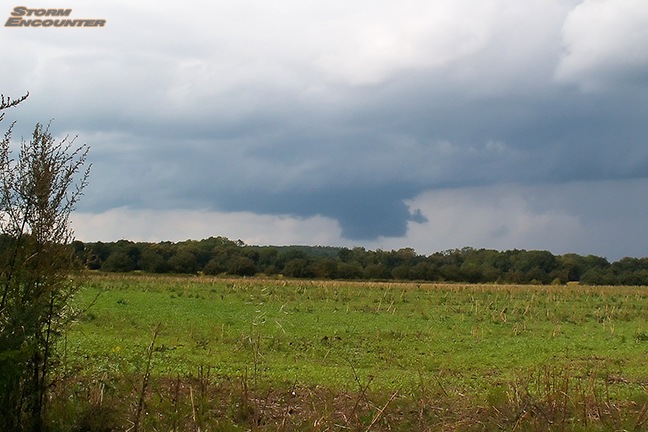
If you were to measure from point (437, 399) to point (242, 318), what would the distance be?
19.6 metres

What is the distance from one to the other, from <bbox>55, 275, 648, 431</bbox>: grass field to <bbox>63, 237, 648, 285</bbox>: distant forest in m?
47.5

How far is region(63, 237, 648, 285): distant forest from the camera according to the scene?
92.8 m

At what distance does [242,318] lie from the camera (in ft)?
95.1

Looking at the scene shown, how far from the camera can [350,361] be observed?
18.3m

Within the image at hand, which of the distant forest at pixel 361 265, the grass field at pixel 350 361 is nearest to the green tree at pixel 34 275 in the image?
the grass field at pixel 350 361

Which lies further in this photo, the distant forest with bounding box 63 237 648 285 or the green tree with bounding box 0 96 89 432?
the distant forest with bounding box 63 237 648 285

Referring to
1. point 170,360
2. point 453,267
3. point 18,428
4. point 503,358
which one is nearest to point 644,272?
point 453,267

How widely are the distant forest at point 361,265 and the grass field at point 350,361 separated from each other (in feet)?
156

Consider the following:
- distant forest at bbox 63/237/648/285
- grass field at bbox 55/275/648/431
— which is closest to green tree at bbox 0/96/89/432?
grass field at bbox 55/275/648/431

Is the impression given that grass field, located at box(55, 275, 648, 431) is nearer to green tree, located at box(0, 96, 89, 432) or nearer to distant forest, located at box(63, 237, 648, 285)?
green tree, located at box(0, 96, 89, 432)

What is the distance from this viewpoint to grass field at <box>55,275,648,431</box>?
30.5 ft

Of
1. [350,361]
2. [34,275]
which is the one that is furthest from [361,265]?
[34,275]

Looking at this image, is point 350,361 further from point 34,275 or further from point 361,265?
point 361,265

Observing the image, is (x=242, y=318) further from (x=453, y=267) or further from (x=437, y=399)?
(x=453, y=267)
